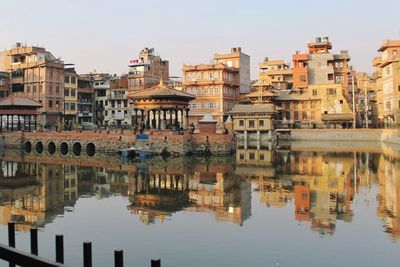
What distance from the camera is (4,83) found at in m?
94.3

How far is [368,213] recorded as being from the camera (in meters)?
23.9

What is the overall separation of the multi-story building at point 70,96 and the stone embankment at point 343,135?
1832 inches

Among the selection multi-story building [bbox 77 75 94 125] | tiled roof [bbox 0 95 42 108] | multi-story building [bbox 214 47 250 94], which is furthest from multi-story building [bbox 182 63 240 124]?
tiled roof [bbox 0 95 42 108]

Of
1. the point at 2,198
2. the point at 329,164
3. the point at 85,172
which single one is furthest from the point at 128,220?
the point at 329,164

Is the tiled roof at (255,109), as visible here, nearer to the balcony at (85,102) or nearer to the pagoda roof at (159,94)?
the pagoda roof at (159,94)

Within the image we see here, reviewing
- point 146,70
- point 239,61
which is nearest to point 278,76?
point 239,61

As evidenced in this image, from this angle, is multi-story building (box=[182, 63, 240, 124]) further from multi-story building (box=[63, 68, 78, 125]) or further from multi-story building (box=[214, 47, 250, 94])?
multi-story building (box=[63, 68, 78, 125])

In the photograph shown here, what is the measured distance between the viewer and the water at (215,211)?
17547 mm

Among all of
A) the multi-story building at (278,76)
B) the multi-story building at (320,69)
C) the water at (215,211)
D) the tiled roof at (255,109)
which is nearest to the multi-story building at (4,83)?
the tiled roof at (255,109)

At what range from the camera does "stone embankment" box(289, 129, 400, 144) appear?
7831cm

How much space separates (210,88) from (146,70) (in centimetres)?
1745

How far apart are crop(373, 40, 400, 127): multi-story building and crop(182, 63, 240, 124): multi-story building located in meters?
30.6

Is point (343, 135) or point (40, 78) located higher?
point (40, 78)

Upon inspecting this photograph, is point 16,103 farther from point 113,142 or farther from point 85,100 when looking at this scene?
point 85,100
